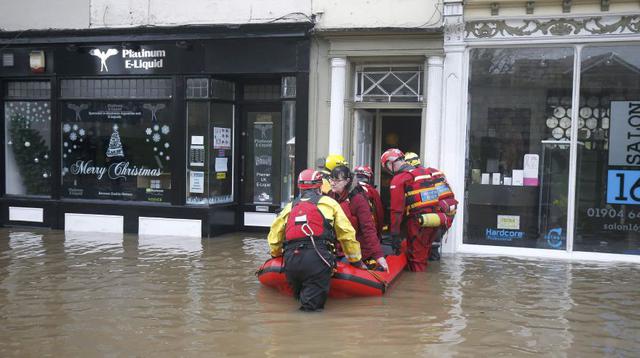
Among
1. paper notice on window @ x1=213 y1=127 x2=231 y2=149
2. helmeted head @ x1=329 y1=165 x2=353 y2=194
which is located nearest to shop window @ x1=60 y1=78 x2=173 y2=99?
paper notice on window @ x1=213 y1=127 x2=231 y2=149

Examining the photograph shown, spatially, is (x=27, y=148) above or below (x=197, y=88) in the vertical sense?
below

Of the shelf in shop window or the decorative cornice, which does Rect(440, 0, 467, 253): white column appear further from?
the decorative cornice

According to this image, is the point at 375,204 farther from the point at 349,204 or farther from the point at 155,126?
the point at 155,126

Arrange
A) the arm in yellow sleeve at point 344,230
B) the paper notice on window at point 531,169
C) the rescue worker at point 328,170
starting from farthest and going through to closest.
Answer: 1. the paper notice on window at point 531,169
2. the rescue worker at point 328,170
3. the arm in yellow sleeve at point 344,230

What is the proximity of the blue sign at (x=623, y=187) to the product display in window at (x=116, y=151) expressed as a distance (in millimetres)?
7398

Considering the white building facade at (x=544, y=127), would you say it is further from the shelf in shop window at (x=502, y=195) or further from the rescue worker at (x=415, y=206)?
the rescue worker at (x=415, y=206)

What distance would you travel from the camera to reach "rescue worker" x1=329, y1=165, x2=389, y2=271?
742 cm

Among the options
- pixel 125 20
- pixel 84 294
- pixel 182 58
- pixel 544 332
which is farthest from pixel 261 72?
pixel 544 332

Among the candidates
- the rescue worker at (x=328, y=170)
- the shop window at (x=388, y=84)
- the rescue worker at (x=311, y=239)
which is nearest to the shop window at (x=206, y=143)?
the shop window at (x=388, y=84)

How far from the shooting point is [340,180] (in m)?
7.68

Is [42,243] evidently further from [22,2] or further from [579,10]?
[579,10]

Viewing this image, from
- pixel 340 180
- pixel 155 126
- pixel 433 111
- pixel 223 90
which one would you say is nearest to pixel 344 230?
pixel 340 180

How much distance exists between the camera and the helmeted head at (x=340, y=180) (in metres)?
7.68

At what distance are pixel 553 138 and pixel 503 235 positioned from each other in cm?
169
